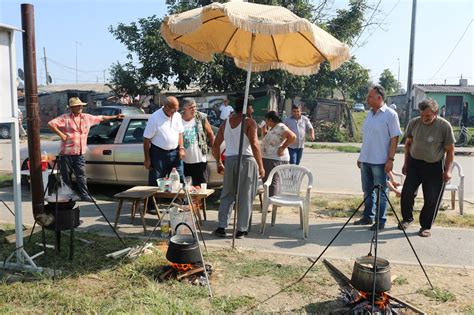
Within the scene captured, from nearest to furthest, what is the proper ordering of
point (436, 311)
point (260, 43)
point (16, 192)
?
point (436, 311), point (16, 192), point (260, 43)

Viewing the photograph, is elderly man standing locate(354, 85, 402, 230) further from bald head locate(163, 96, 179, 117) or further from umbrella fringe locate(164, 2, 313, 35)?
bald head locate(163, 96, 179, 117)

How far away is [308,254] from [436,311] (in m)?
1.64

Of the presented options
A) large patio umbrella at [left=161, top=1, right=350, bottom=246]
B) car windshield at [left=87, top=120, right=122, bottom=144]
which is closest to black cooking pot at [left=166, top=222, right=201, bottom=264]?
large patio umbrella at [left=161, top=1, right=350, bottom=246]

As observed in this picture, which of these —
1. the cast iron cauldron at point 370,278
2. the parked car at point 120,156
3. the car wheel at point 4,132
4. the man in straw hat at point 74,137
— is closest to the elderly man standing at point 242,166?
the parked car at point 120,156

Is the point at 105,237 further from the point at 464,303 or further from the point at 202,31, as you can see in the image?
the point at 464,303

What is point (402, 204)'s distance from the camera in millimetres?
6270

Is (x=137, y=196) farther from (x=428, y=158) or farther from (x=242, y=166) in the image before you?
(x=428, y=158)

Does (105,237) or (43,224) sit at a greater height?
(43,224)

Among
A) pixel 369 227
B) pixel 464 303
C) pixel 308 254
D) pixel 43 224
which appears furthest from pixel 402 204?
pixel 43 224

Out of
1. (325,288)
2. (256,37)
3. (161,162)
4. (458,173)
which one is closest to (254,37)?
(256,37)

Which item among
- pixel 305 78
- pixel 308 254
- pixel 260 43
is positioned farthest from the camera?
pixel 305 78

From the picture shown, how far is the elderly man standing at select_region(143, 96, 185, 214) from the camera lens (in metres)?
6.33

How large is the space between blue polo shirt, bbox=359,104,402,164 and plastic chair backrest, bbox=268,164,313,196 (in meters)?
0.99

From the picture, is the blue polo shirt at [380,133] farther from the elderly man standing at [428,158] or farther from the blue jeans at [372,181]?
the elderly man standing at [428,158]
